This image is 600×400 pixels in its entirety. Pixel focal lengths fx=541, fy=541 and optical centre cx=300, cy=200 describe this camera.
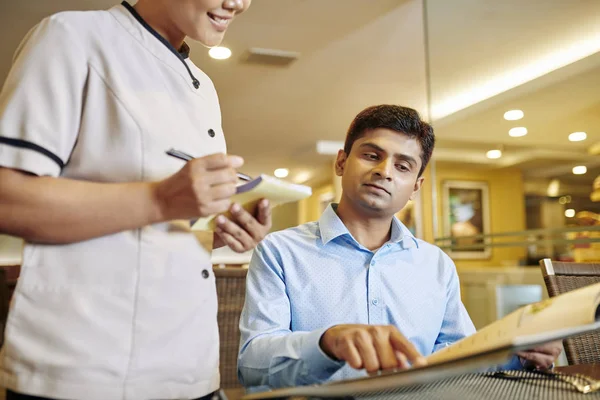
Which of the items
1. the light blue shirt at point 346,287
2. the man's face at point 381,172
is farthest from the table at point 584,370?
the man's face at point 381,172

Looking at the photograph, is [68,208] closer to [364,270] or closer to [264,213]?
[264,213]

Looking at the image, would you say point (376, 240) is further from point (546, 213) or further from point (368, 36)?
point (368, 36)

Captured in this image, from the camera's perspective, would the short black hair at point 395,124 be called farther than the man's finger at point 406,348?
Yes

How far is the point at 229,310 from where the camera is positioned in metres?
1.98

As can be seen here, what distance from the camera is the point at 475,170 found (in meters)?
3.91

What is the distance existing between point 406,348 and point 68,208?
1.32ft

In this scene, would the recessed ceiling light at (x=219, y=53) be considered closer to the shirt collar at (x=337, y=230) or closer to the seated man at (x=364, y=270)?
the seated man at (x=364, y=270)

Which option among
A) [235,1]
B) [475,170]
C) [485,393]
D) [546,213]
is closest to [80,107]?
[235,1]

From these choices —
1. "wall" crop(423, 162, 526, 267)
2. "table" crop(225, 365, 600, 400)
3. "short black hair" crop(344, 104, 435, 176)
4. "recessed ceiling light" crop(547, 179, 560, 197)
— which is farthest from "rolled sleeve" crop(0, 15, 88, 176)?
"wall" crop(423, 162, 526, 267)

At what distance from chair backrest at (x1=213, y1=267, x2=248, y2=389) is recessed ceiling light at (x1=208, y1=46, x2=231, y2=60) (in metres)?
2.53

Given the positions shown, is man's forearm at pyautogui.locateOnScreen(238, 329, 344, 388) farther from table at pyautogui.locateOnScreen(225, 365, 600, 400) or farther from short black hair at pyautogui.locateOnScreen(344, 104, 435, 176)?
short black hair at pyautogui.locateOnScreen(344, 104, 435, 176)

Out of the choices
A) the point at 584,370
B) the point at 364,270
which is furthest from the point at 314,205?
the point at 584,370

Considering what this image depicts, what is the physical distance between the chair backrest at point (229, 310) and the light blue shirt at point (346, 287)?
696mm

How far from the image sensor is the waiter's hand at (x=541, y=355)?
35.2 inches
